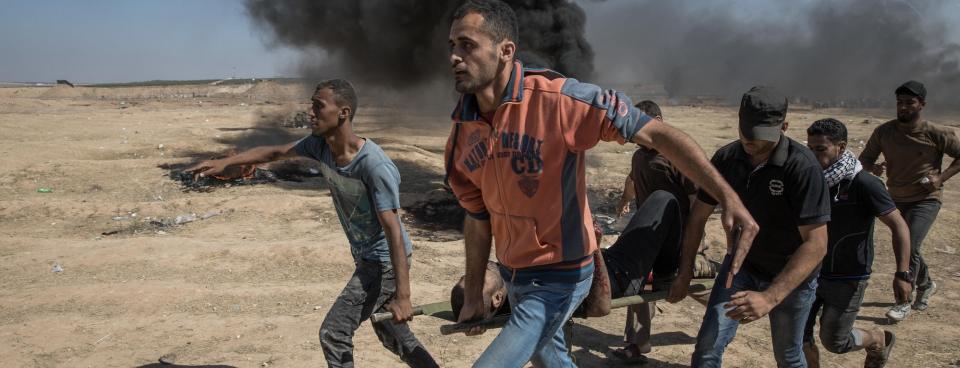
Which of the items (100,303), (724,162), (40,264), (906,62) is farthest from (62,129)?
(906,62)

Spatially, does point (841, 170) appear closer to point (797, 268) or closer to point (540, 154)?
point (797, 268)

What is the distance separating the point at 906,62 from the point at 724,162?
1189 inches

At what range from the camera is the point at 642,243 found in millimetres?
3061

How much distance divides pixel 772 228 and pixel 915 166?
2.90 metres

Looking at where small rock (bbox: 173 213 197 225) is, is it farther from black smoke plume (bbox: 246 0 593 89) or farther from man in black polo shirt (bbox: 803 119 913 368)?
black smoke plume (bbox: 246 0 593 89)

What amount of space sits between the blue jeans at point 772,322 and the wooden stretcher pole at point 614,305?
12 cm

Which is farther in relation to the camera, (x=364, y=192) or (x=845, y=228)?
(x=845, y=228)

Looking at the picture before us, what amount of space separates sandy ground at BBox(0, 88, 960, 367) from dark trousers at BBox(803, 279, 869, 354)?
0.89 m

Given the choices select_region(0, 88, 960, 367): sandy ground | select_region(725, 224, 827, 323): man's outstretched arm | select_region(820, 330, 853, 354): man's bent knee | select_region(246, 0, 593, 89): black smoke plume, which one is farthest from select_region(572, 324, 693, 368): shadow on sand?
select_region(246, 0, 593, 89): black smoke plume

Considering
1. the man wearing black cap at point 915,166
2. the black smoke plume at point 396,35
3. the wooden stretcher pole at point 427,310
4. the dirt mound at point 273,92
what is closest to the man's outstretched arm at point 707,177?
the wooden stretcher pole at point 427,310

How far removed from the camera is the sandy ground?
4.53 m

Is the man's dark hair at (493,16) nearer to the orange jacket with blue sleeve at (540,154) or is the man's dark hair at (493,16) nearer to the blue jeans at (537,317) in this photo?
the orange jacket with blue sleeve at (540,154)

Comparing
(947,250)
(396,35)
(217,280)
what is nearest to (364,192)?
(217,280)

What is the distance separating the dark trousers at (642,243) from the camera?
120 inches
